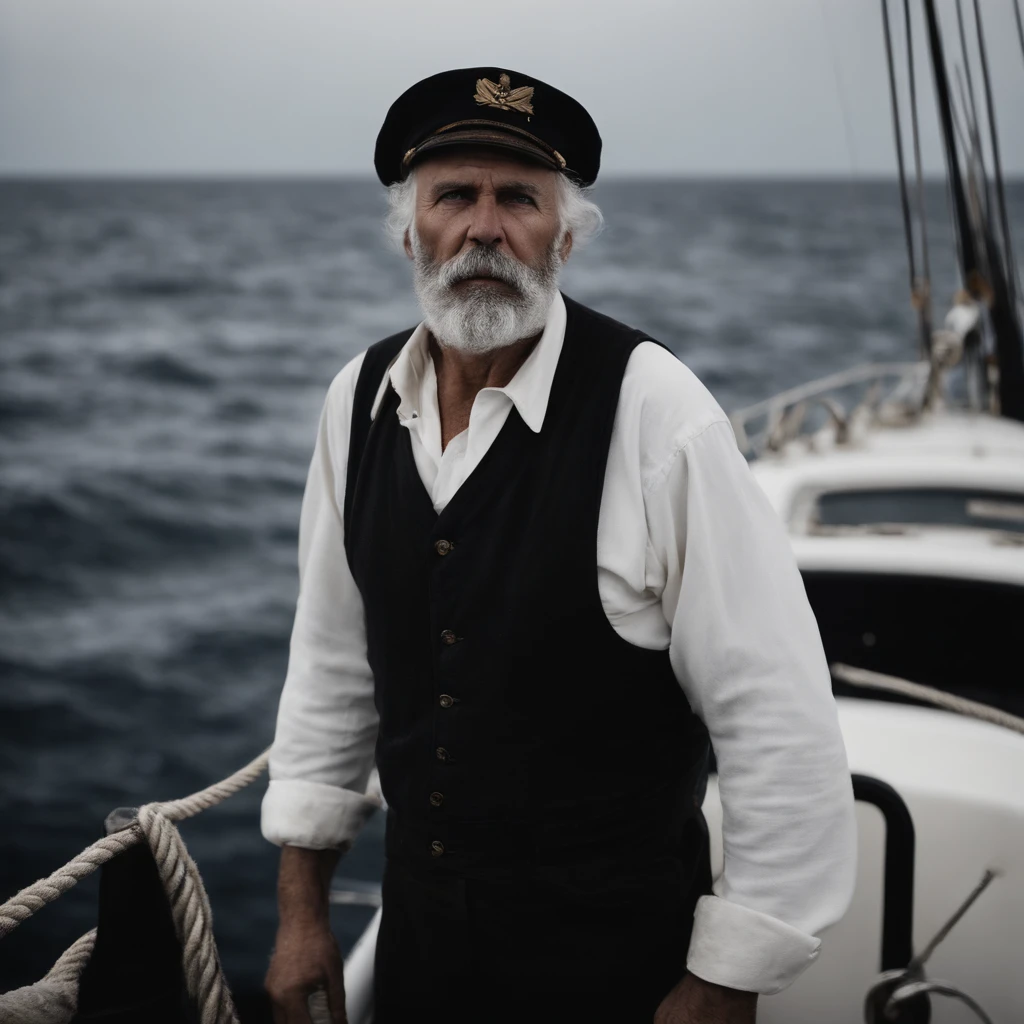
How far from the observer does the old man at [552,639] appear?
1229 millimetres

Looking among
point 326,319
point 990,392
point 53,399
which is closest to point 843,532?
point 990,392

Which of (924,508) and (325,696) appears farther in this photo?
(924,508)

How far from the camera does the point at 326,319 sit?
32.0m

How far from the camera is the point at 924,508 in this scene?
6832mm

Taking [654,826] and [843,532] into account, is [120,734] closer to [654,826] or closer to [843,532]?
[843,532]

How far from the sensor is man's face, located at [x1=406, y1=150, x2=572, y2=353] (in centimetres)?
136

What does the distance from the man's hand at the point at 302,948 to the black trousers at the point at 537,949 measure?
0.53 feet

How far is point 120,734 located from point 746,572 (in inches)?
281

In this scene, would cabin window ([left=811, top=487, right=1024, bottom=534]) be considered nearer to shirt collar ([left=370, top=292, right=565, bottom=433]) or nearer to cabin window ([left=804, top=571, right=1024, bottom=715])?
cabin window ([left=804, top=571, right=1024, bottom=715])

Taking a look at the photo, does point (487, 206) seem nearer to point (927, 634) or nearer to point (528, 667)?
point (528, 667)

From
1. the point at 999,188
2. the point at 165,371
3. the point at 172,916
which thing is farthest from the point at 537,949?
the point at 165,371

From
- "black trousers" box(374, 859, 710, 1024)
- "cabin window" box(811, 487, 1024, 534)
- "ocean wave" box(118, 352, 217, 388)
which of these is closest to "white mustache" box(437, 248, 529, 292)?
"black trousers" box(374, 859, 710, 1024)

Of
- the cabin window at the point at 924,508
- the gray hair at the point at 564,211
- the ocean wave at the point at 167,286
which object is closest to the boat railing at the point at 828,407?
the cabin window at the point at 924,508

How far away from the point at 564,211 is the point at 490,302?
0.18m
